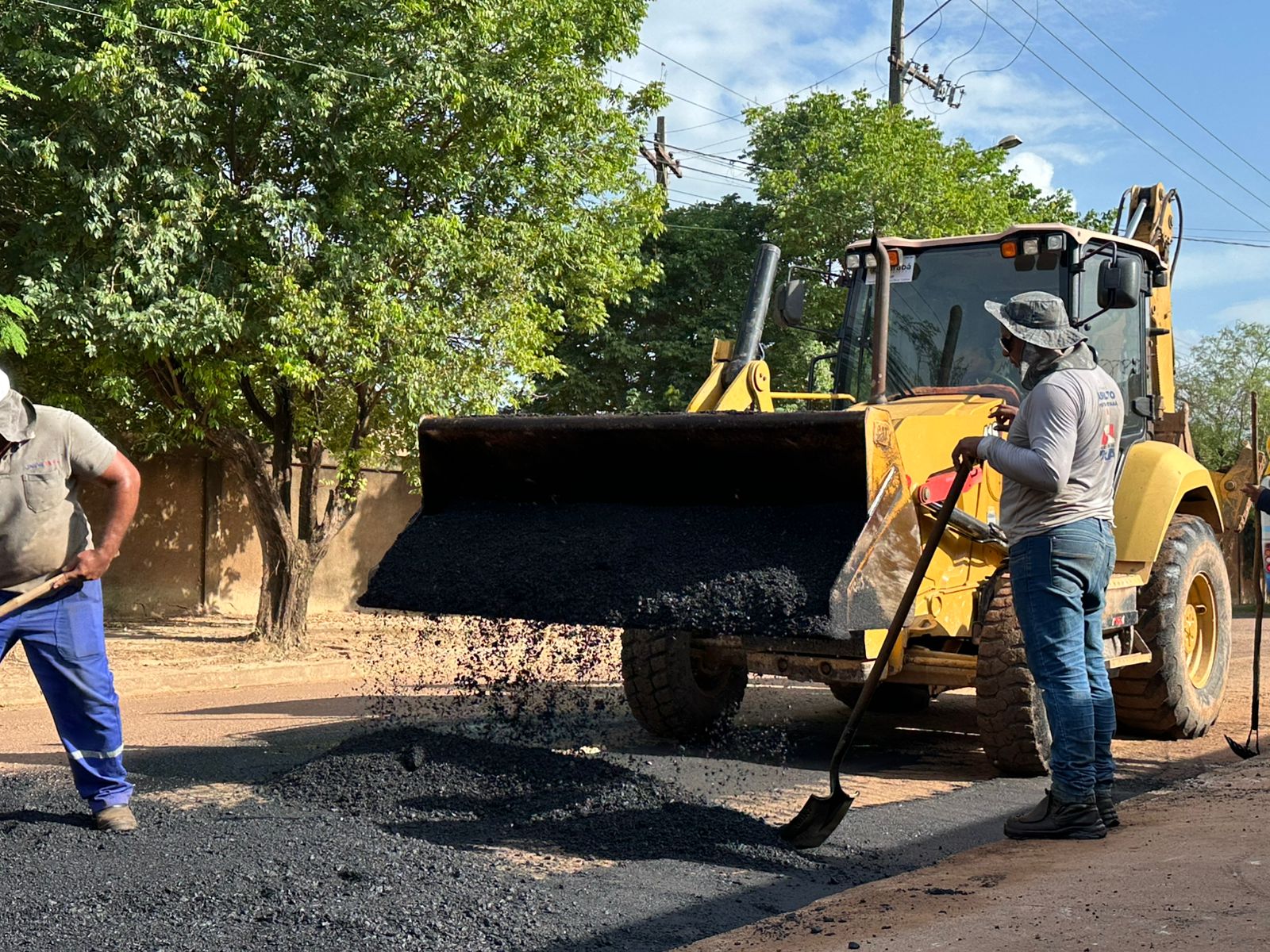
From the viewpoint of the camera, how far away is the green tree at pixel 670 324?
25953mm

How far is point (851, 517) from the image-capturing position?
5.36 meters

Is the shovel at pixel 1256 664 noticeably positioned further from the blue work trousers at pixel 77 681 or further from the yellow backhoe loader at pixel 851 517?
the blue work trousers at pixel 77 681

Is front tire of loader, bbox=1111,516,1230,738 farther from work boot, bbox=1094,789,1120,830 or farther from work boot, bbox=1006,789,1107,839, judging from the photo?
work boot, bbox=1006,789,1107,839

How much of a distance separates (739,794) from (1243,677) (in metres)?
7.16

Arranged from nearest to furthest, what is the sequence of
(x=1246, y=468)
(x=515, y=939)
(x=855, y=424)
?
1. (x=515, y=939)
2. (x=855, y=424)
3. (x=1246, y=468)

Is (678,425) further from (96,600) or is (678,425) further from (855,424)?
(96,600)

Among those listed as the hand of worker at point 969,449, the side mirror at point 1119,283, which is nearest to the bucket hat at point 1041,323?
the hand of worker at point 969,449

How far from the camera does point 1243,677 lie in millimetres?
11125

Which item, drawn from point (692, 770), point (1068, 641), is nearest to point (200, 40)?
point (692, 770)

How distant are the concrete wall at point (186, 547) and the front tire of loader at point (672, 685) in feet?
29.3

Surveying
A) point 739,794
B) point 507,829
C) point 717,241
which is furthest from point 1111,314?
point 717,241

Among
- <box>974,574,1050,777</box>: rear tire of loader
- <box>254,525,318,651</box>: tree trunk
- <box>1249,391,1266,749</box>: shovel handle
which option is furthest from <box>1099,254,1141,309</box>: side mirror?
<box>254,525,318,651</box>: tree trunk

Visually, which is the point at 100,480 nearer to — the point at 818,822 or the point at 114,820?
the point at 114,820

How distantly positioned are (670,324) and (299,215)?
16083 mm
